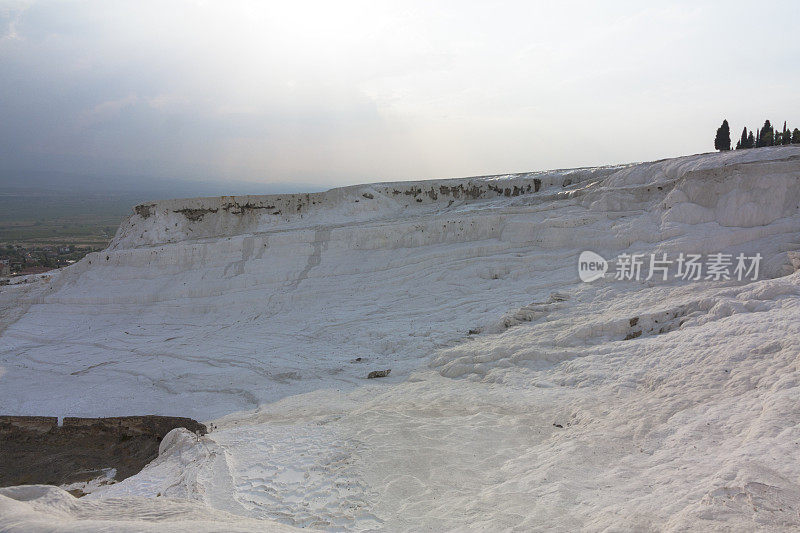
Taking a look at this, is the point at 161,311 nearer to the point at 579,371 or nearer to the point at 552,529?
the point at 579,371

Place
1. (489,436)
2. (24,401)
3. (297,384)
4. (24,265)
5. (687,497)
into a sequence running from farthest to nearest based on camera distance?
(24,265) → (24,401) → (297,384) → (489,436) → (687,497)

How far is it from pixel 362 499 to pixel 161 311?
1466cm

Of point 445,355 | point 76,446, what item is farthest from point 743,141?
point 76,446

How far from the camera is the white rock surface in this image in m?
5.21

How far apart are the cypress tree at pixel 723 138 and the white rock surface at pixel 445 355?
30.0 feet

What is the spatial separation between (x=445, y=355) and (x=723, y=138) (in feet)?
72.3

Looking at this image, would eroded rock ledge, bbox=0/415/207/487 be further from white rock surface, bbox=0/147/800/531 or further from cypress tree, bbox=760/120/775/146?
cypress tree, bbox=760/120/775/146

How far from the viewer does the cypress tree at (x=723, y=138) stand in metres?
24.3

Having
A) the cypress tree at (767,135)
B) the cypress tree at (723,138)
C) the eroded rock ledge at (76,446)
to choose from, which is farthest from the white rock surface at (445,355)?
the cypress tree at (767,135)

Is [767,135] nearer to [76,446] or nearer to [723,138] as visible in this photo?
[723,138]

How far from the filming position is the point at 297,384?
1138 centimetres

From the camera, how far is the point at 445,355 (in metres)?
11.1

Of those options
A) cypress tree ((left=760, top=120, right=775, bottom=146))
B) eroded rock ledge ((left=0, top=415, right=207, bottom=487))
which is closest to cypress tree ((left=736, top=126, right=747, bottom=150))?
cypress tree ((left=760, top=120, right=775, bottom=146))

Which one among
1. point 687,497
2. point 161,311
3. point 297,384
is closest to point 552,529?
point 687,497
